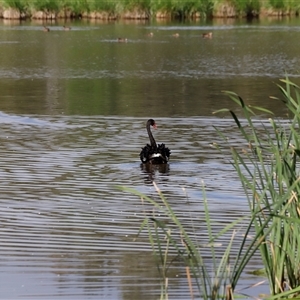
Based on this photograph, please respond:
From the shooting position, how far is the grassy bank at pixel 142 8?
170 feet

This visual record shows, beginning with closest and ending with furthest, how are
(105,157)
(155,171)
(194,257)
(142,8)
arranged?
(194,257)
(155,171)
(105,157)
(142,8)

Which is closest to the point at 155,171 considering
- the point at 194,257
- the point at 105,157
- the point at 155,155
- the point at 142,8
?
the point at 155,155

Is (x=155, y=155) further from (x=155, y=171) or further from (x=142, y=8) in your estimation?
(x=142, y=8)

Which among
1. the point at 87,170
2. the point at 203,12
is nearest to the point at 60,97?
the point at 87,170

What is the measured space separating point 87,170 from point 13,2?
40127 millimetres

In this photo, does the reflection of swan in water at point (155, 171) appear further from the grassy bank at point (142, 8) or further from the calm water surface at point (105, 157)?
the grassy bank at point (142, 8)

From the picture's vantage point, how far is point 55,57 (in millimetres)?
32156

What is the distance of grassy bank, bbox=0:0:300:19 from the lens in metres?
51.8

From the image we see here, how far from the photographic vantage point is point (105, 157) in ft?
42.3

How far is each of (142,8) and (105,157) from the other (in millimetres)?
40462

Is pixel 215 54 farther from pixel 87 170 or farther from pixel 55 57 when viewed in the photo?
pixel 87 170

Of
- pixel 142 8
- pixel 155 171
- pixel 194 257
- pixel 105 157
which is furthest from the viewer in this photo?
pixel 142 8

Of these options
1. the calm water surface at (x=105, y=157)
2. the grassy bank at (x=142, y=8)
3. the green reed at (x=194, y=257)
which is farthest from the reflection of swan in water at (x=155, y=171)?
the grassy bank at (x=142, y=8)

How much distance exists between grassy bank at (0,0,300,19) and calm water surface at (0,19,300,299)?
17432 millimetres
